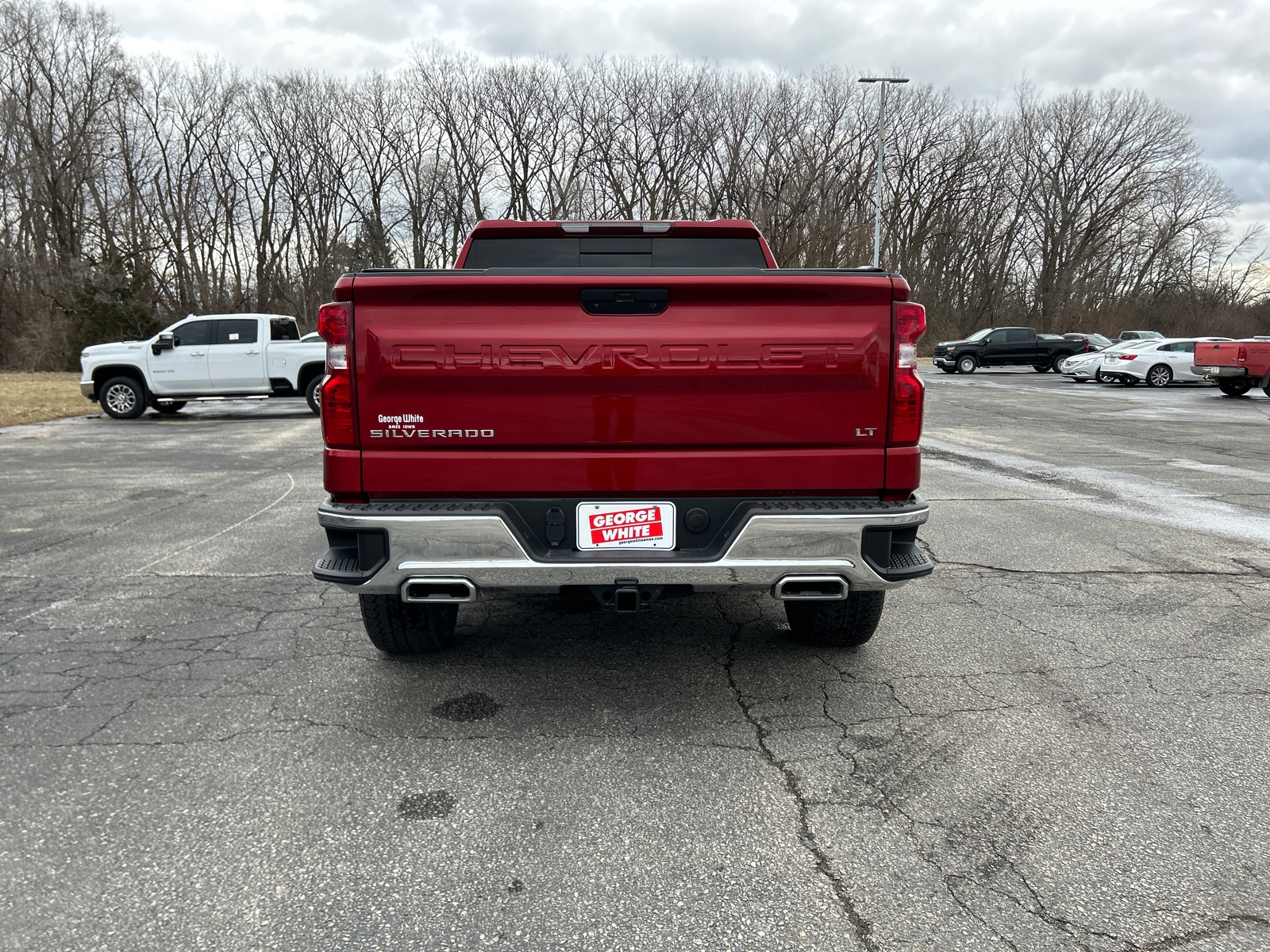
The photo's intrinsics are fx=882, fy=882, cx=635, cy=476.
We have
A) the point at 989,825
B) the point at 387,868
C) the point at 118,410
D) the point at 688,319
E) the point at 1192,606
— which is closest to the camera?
the point at 387,868

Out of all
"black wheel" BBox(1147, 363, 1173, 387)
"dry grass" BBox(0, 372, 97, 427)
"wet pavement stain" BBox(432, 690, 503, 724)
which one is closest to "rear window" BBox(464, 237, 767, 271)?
"wet pavement stain" BBox(432, 690, 503, 724)

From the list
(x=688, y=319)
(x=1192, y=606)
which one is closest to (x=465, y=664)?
(x=688, y=319)

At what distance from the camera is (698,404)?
9.96ft

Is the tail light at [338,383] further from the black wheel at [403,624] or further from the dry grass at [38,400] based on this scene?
the dry grass at [38,400]

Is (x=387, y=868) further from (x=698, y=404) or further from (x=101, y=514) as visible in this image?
(x=101, y=514)

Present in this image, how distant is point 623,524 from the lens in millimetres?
3100

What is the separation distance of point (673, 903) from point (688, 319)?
1.79 metres

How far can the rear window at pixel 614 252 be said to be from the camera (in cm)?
477

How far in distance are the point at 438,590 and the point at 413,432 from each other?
56 centimetres

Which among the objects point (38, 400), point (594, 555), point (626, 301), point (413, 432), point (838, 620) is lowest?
point (38, 400)

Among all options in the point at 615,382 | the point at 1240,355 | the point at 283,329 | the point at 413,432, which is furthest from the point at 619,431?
the point at 1240,355

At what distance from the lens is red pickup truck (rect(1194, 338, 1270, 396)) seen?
20312 mm

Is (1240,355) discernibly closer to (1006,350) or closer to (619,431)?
(1006,350)

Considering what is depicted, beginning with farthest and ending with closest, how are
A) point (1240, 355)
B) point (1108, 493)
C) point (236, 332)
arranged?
point (1240, 355) → point (236, 332) → point (1108, 493)
